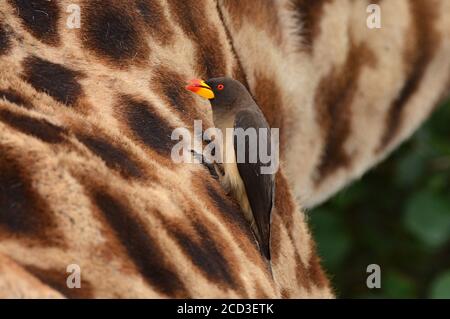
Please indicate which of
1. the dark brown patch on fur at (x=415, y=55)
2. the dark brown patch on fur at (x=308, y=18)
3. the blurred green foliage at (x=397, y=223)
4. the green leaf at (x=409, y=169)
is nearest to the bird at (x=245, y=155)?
the dark brown patch on fur at (x=308, y=18)

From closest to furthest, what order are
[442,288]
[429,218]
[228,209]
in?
1. [228,209]
2. [442,288]
3. [429,218]

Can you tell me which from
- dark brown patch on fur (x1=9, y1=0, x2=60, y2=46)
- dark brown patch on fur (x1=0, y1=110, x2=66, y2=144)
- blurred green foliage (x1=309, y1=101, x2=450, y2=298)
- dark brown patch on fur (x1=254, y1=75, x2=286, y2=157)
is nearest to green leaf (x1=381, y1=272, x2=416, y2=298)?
blurred green foliage (x1=309, y1=101, x2=450, y2=298)

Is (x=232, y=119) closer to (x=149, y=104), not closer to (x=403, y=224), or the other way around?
(x=149, y=104)

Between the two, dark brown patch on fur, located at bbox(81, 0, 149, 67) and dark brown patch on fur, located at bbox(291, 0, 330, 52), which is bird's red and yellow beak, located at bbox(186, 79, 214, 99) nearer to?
dark brown patch on fur, located at bbox(81, 0, 149, 67)

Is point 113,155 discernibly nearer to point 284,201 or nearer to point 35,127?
point 35,127

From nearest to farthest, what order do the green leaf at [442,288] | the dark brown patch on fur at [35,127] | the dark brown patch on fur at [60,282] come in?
the dark brown patch on fur at [60,282]
the dark brown patch on fur at [35,127]
the green leaf at [442,288]

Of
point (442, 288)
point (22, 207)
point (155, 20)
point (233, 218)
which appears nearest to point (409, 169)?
point (442, 288)

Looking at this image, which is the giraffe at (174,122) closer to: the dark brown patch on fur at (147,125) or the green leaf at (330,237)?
the dark brown patch on fur at (147,125)

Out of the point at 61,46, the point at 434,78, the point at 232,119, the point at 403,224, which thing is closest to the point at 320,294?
the point at 232,119
